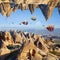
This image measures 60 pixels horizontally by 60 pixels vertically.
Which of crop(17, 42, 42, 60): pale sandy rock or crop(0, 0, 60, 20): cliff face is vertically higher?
crop(0, 0, 60, 20): cliff face

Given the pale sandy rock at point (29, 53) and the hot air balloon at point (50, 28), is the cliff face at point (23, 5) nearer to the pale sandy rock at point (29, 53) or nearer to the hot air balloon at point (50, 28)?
the hot air balloon at point (50, 28)

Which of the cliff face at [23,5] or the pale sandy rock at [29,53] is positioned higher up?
the cliff face at [23,5]

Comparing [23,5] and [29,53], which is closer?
[29,53]

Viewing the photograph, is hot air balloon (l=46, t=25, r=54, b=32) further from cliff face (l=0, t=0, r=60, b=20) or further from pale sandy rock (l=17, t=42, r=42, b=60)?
pale sandy rock (l=17, t=42, r=42, b=60)

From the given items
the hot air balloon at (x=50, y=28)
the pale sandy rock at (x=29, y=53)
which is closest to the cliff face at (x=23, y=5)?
the hot air balloon at (x=50, y=28)

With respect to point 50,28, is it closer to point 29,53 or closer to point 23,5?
point 23,5

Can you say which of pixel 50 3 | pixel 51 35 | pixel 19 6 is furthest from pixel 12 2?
pixel 51 35

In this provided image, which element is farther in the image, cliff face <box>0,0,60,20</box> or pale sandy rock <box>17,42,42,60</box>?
cliff face <box>0,0,60,20</box>

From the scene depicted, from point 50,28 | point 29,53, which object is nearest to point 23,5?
point 50,28

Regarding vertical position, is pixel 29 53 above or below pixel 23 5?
below

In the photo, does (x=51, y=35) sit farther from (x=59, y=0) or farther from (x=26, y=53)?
(x=26, y=53)

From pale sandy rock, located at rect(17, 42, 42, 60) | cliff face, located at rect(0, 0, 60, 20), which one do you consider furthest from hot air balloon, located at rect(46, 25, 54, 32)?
pale sandy rock, located at rect(17, 42, 42, 60)
